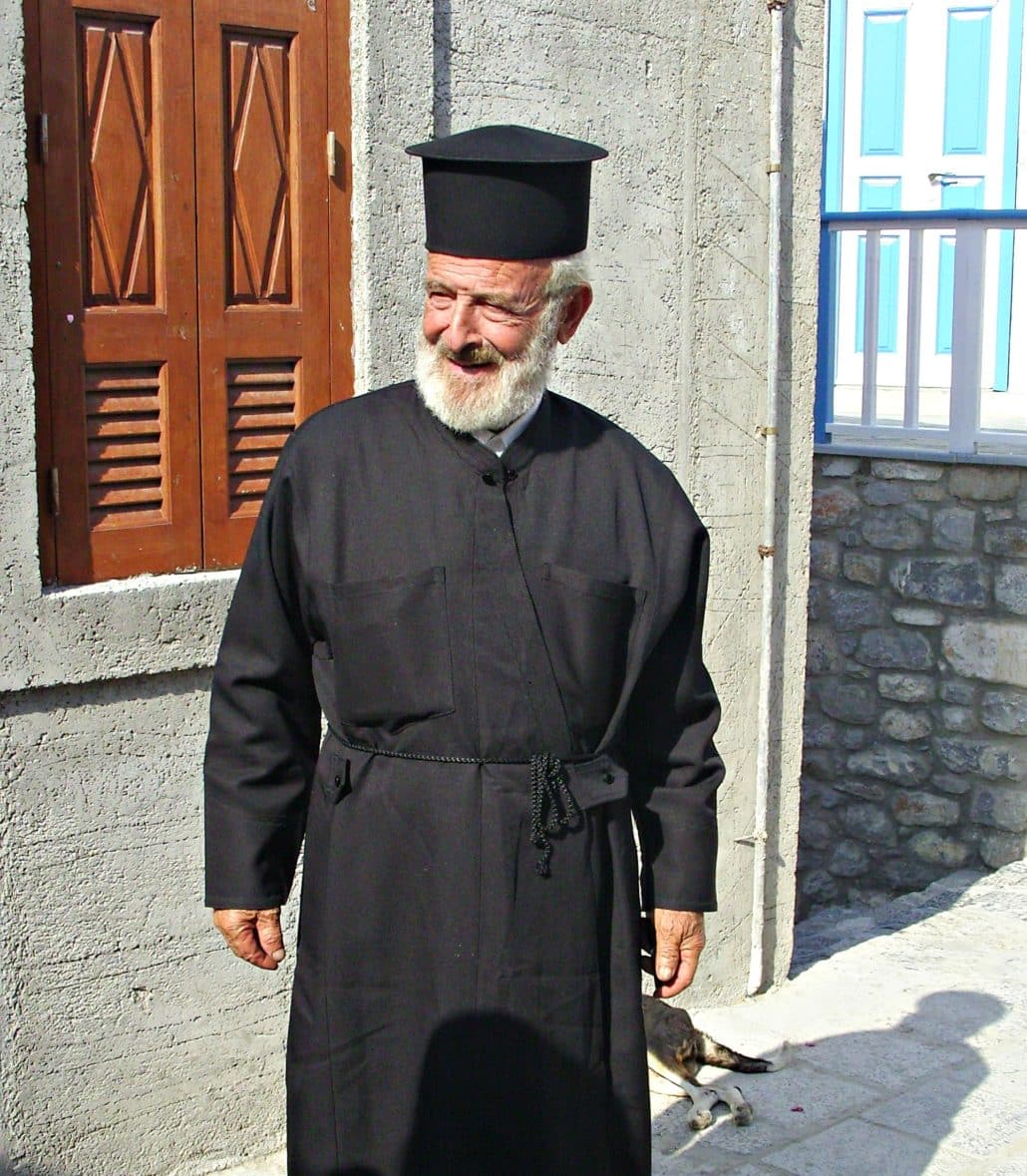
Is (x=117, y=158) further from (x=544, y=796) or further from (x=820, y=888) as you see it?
(x=820, y=888)

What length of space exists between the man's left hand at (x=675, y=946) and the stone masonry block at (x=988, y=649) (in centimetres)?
505

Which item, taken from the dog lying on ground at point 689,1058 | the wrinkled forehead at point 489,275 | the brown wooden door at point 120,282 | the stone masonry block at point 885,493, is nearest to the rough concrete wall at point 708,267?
the dog lying on ground at point 689,1058

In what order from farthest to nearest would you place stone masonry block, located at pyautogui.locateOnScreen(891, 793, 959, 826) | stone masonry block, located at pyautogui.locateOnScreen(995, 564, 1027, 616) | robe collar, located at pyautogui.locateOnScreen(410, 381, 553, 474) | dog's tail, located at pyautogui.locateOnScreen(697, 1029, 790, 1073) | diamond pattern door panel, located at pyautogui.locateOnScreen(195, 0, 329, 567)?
stone masonry block, located at pyautogui.locateOnScreen(891, 793, 959, 826) < stone masonry block, located at pyautogui.locateOnScreen(995, 564, 1027, 616) < dog's tail, located at pyautogui.locateOnScreen(697, 1029, 790, 1073) < diamond pattern door panel, located at pyautogui.locateOnScreen(195, 0, 329, 567) < robe collar, located at pyautogui.locateOnScreen(410, 381, 553, 474)

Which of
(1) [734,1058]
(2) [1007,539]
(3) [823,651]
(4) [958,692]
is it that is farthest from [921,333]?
(1) [734,1058]

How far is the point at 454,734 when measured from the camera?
2.73 meters

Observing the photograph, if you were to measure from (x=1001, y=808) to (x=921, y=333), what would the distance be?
2613mm

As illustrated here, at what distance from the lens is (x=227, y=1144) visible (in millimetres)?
3980

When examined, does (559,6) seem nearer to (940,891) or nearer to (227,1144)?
(227,1144)

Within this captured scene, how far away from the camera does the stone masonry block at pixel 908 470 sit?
26.1ft

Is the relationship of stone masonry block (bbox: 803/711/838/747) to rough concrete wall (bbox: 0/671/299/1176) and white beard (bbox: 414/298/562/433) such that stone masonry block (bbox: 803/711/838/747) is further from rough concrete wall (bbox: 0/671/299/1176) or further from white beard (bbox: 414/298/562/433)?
white beard (bbox: 414/298/562/433)

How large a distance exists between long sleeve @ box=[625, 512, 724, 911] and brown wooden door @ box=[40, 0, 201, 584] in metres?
1.32

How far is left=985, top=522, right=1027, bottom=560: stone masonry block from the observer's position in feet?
25.2

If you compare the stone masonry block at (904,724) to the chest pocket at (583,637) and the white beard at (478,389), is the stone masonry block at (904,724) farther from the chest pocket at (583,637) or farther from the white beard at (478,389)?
the white beard at (478,389)

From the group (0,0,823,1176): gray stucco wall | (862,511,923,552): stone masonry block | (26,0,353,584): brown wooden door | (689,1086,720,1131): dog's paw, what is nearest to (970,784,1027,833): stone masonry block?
(862,511,923,552): stone masonry block
